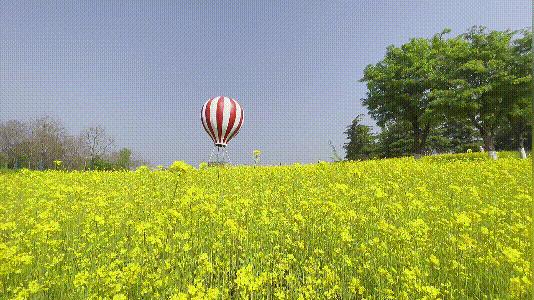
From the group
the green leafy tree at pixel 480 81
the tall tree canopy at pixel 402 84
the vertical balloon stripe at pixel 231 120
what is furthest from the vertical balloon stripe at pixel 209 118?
the tall tree canopy at pixel 402 84

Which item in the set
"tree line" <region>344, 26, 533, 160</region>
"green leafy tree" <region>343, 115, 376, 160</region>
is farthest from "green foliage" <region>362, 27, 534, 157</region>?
"green leafy tree" <region>343, 115, 376, 160</region>

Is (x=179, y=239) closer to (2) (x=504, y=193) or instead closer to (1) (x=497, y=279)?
(1) (x=497, y=279)

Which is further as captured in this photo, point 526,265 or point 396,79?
point 396,79

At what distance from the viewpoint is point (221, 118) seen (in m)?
22.5

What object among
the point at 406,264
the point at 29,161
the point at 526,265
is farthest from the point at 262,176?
the point at 29,161

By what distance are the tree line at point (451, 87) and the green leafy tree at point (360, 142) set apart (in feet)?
2.54

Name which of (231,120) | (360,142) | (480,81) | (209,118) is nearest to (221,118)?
(231,120)

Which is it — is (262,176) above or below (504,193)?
above

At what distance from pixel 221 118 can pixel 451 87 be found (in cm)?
2040

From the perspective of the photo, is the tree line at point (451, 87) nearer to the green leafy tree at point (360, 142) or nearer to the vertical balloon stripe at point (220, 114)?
the green leafy tree at point (360, 142)

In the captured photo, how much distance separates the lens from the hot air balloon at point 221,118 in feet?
74.2

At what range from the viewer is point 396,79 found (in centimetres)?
3556

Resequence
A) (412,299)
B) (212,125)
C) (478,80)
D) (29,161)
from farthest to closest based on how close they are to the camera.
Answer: (29,161) → (478,80) → (212,125) → (412,299)

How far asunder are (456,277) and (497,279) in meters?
0.45
